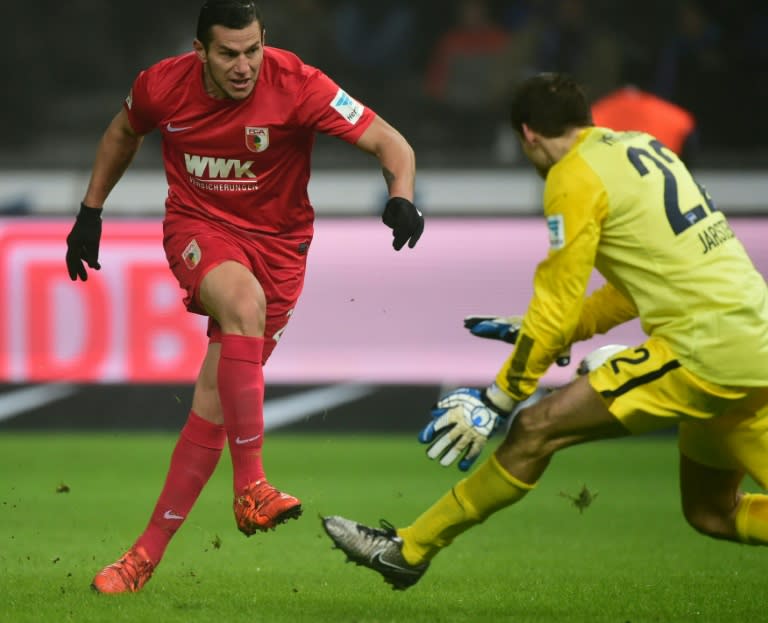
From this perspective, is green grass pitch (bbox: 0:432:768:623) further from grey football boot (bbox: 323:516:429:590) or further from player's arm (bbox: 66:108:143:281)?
player's arm (bbox: 66:108:143:281)

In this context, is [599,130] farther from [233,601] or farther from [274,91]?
[233,601]

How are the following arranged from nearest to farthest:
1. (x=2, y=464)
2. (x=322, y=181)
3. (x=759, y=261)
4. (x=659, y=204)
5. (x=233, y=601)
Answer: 1. (x=659, y=204)
2. (x=233, y=601)
3. (x=2, y=464)
4. (x=759, y=261)
5. (x=322, y=181)

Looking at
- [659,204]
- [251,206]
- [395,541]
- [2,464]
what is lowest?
[2,464]

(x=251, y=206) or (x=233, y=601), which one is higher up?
(x=251, y=206)

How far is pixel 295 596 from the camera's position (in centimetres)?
587

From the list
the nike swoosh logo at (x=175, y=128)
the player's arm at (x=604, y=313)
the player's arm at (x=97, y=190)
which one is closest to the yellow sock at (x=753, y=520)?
the player's arm at (x=604, y=313)

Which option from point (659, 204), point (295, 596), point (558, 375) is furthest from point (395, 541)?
point (558, 375)

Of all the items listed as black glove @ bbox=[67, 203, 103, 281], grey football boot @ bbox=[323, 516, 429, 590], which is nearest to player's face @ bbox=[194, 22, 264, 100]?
black glove @ bbox=[67, 203, 103, 281]

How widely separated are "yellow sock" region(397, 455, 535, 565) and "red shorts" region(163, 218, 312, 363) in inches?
44.6

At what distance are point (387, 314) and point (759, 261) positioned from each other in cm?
241

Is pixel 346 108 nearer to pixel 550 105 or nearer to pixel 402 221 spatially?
pixel 402 221

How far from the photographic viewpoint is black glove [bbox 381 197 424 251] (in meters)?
5.56

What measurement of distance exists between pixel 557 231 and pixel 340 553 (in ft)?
8.39

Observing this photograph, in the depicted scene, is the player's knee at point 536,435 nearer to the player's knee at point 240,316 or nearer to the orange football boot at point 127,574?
the player's knee at point 240,316
